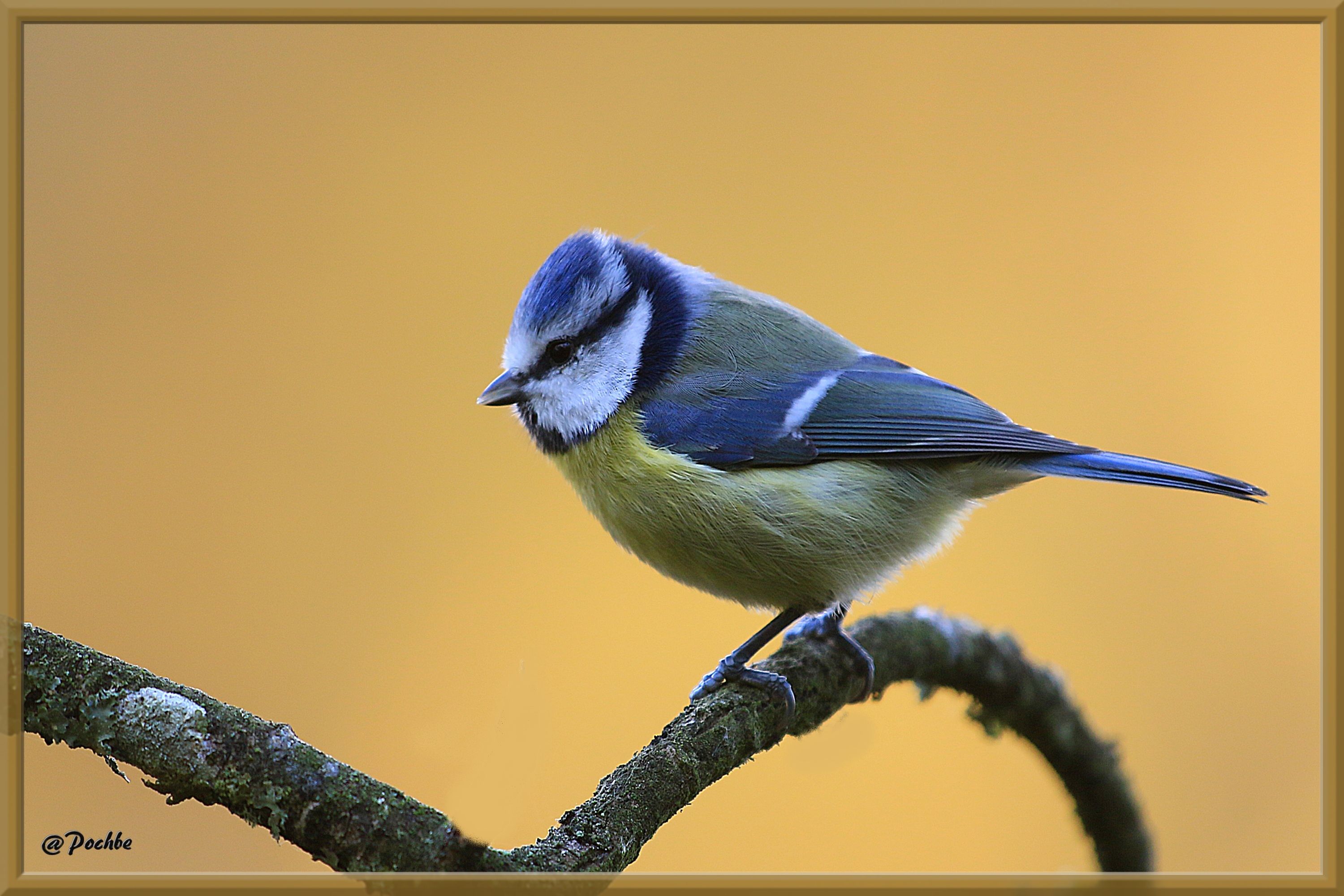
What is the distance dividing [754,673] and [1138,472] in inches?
23.0

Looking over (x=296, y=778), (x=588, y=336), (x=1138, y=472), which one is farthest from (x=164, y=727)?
(x=1138, y=472)

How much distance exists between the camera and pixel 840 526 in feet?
4.41

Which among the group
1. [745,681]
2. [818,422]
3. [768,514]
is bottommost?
[745,681]

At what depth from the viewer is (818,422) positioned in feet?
4.59

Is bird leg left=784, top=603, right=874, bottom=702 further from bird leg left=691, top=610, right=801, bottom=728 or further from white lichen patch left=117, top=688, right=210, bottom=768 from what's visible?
white lichen patch left=117, top=688, right=210, bottom=768

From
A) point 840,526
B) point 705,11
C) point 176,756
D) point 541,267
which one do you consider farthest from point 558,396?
point 176,756

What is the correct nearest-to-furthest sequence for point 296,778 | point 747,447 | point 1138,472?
point 296,778 → point 1138,472 → point 747,447

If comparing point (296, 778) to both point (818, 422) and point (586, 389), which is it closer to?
point (586, 389)

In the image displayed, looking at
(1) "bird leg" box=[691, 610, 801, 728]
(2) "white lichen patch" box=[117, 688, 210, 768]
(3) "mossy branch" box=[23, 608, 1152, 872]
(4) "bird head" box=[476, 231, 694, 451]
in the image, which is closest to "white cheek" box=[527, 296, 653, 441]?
(4) "bird head" box=[476, 231, 694, 451]

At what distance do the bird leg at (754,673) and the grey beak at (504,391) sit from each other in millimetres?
494

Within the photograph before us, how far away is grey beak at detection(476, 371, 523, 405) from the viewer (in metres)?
1.36

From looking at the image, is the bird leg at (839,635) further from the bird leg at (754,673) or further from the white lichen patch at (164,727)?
the white lichen patch at (164,727)

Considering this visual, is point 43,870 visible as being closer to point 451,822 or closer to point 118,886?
point 118,886

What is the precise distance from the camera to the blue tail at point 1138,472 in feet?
3.75
